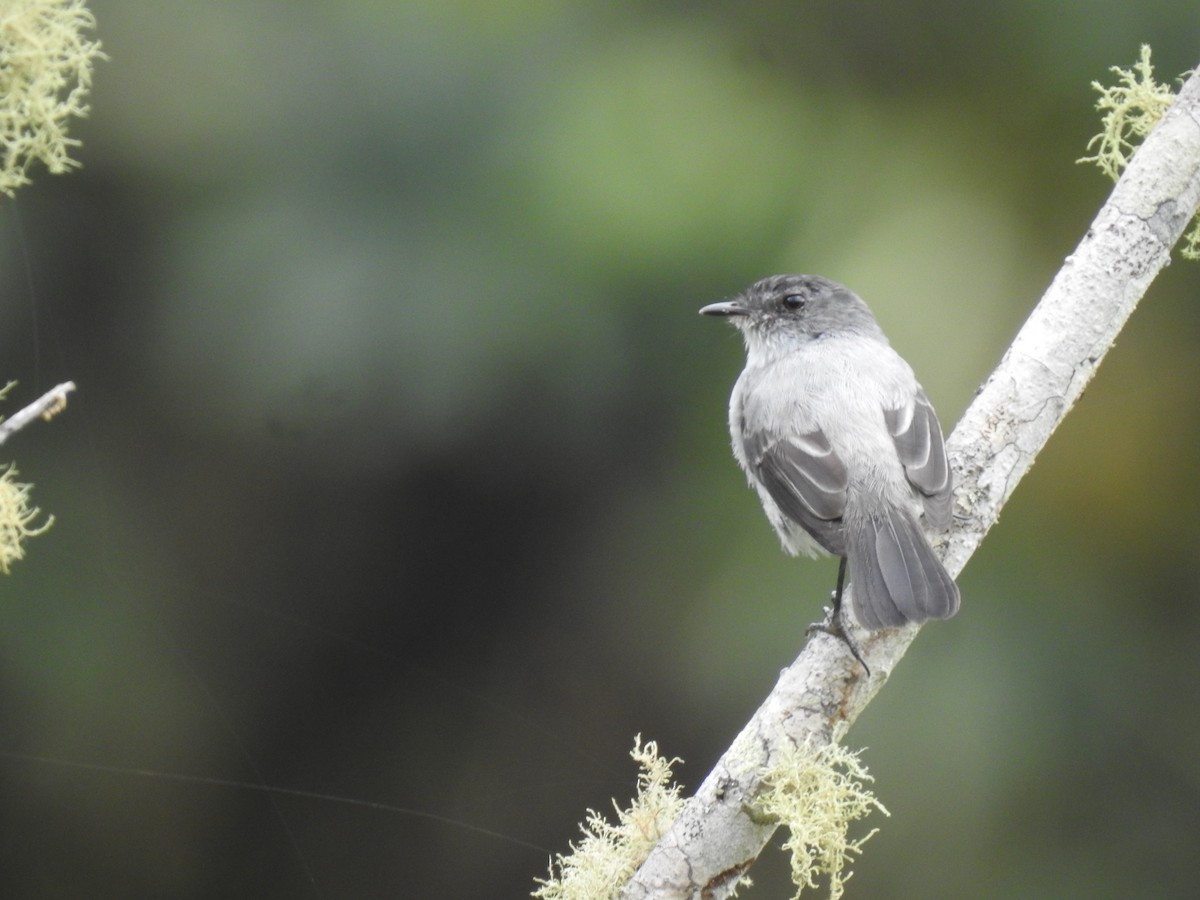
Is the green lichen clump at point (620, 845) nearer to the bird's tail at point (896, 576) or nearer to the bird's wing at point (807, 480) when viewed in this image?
the bird's tail at point (896, 576)

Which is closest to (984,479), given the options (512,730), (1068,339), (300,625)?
(1068,339)

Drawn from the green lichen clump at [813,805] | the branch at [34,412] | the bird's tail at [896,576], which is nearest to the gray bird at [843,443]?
the bird's tail at [896,576]

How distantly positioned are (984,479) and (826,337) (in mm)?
990

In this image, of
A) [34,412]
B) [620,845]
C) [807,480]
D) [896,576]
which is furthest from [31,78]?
[807,480]

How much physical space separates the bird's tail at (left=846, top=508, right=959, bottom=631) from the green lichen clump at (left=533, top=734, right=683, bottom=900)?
1.56 feet

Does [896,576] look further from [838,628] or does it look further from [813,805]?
[813,805]

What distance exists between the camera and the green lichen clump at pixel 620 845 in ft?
6.63

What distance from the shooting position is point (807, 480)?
2777 mm

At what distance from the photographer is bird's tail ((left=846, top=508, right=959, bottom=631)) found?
2.21 meters

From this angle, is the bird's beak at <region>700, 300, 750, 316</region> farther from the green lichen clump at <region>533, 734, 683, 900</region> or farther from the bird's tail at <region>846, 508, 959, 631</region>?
the green lichen clump at <region>533, 734, 683, 900</region>

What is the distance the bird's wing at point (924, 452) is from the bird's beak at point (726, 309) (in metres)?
0.60

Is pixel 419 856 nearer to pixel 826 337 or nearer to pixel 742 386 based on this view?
pixel 742 386

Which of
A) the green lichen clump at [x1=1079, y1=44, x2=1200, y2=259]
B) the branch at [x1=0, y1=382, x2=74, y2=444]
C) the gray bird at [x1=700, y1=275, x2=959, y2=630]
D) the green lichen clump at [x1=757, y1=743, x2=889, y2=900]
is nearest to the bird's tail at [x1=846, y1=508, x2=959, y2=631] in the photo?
the gray bird at [x1=700, y1=275, x2=959, y2=630]

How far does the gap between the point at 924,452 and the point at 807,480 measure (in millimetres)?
274
